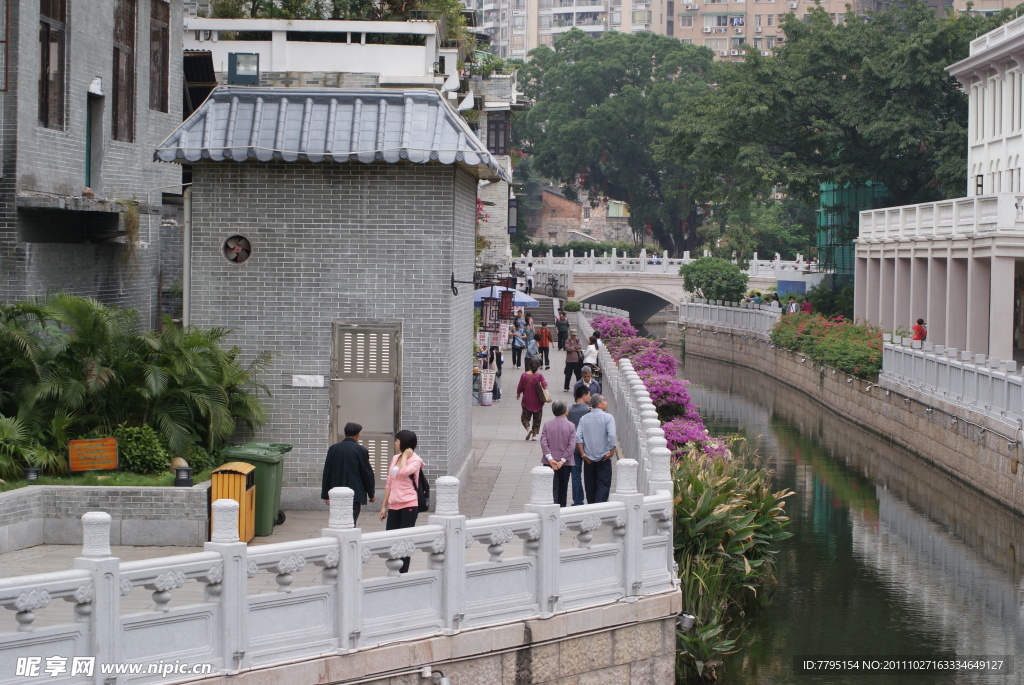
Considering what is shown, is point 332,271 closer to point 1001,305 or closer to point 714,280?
point 1001,305

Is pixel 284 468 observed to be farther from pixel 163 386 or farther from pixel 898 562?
pixel 898 562

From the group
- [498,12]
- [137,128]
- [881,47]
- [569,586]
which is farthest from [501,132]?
[498,12]

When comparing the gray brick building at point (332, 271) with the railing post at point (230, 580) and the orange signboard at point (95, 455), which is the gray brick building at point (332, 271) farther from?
the railing post at point (230, 580)

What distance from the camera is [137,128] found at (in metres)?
20.3

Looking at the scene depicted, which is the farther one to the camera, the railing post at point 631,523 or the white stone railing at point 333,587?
the railing post at point 631,523

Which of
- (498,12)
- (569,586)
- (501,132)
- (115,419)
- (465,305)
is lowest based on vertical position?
(569,586)

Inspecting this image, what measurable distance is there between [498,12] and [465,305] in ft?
416

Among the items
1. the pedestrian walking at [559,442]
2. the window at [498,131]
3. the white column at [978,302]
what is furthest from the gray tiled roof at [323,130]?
the window at [498,131]

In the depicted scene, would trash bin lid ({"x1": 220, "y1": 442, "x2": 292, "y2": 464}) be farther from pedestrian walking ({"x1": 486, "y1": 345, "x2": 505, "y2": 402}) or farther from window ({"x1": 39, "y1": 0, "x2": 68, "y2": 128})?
pedestrian walking ({"x1": 486, "y1": 345, "x2": 505, "y2": 402})

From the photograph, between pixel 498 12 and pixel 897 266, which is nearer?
pixel 897 266

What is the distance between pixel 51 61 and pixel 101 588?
10548 mm

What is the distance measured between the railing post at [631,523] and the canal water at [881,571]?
3489mm

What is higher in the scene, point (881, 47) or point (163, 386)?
point (881, 47)

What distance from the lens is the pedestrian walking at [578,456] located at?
52.4 ft
